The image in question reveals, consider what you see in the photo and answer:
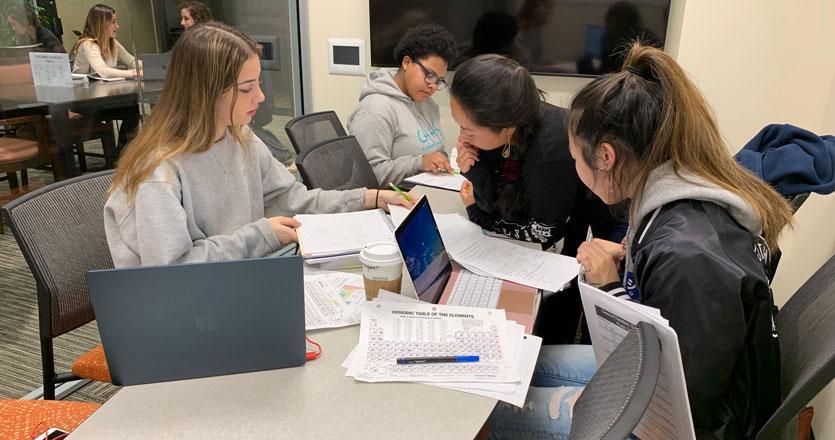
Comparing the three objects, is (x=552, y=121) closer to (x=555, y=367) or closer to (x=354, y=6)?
(x=555, y=367)

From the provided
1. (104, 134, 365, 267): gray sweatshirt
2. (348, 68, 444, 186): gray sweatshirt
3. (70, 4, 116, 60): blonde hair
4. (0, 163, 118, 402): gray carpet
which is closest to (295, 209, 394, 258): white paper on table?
(104, 134, 365, 267): gray sweatshirt

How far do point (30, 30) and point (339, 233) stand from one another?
1885 millimetres

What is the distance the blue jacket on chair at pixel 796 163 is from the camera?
4.81 ft

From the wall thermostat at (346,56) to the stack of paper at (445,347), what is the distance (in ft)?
8.19

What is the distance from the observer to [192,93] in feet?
4.79

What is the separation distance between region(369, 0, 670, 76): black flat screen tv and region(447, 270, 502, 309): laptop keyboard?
200cm

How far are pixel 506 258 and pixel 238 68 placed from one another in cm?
85

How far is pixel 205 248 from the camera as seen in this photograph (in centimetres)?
142

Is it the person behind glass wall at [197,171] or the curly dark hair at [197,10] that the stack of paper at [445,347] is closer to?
the person behind glass wall at [197,171]

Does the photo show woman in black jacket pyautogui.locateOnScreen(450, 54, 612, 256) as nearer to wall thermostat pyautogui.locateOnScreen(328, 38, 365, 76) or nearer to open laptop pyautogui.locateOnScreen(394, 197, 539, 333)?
open laptop pyautogui.locateOnScreen(394, 197, 539, 333)

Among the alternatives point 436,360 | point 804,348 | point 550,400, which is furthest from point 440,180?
point 804,348

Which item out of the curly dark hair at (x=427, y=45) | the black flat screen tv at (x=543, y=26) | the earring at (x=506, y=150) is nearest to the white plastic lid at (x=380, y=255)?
the earring at (x=506, y=150)

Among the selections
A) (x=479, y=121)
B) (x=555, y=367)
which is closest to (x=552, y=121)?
(x=479, y=121)

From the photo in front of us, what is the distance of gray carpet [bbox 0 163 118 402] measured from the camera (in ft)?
6.97
